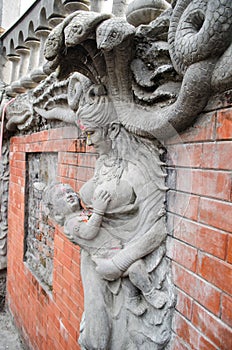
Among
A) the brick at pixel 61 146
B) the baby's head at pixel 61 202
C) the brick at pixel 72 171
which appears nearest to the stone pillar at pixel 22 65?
the brick at pixel 61 146

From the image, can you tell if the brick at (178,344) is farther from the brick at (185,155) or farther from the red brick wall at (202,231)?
the brick at (185,155)

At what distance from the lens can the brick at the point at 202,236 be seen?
3.66 feet

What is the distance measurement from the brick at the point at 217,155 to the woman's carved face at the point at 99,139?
505 millimetres

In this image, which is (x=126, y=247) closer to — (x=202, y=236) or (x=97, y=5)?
(x=202, y=236)

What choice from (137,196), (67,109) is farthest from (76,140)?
(137,196)

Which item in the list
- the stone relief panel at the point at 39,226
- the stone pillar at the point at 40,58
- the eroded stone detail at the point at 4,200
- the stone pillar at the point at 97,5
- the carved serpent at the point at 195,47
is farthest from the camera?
the eroded stone detail at the point at 4,200

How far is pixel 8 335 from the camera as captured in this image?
374cm

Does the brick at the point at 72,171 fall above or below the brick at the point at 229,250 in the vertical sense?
above

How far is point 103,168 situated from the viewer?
5.05 feet

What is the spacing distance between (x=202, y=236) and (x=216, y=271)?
0.44 feet

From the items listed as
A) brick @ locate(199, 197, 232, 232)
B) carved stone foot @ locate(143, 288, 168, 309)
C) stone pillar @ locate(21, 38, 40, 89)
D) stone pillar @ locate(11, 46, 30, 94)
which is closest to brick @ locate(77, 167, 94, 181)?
carved stone foot @ locate(143, 288, 168, 309)

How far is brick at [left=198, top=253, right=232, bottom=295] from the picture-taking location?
109 centimetres

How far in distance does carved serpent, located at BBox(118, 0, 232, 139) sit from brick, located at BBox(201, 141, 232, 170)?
→ 0.14 meters

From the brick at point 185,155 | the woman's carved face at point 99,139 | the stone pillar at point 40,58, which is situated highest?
the stone pillar at point 40,58
